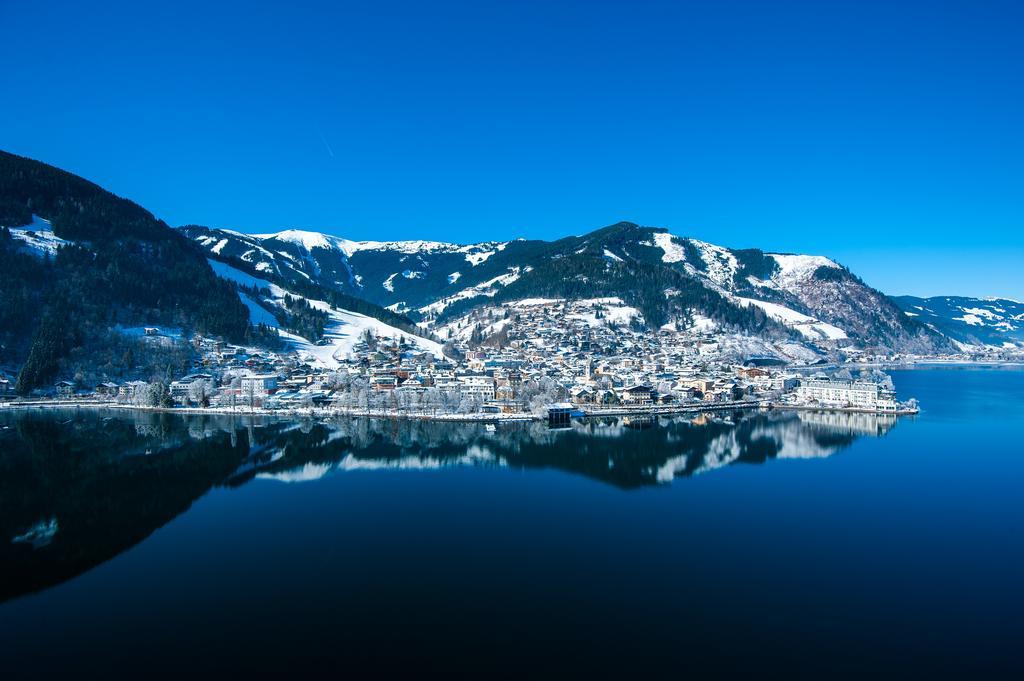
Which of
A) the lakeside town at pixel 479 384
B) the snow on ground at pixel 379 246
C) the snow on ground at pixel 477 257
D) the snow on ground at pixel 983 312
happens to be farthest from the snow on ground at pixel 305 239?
the snow on ground at pixel 983 312

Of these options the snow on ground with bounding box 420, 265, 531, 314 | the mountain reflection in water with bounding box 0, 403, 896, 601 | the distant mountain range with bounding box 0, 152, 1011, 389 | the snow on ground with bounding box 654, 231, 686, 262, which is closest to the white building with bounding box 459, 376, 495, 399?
the mountain reflection in water with bounding box 0, 403, 896, 601

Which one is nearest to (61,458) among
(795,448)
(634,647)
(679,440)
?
(634,647)

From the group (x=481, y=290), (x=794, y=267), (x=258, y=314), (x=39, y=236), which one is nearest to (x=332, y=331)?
(x=258, y=314)

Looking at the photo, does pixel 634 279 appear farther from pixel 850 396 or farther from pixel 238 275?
pixel 850 396

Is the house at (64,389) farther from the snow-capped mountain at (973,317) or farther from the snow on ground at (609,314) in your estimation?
the snow-capped mountain at (973,317)

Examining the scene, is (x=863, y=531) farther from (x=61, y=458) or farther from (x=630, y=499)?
(x=61, y=458)
